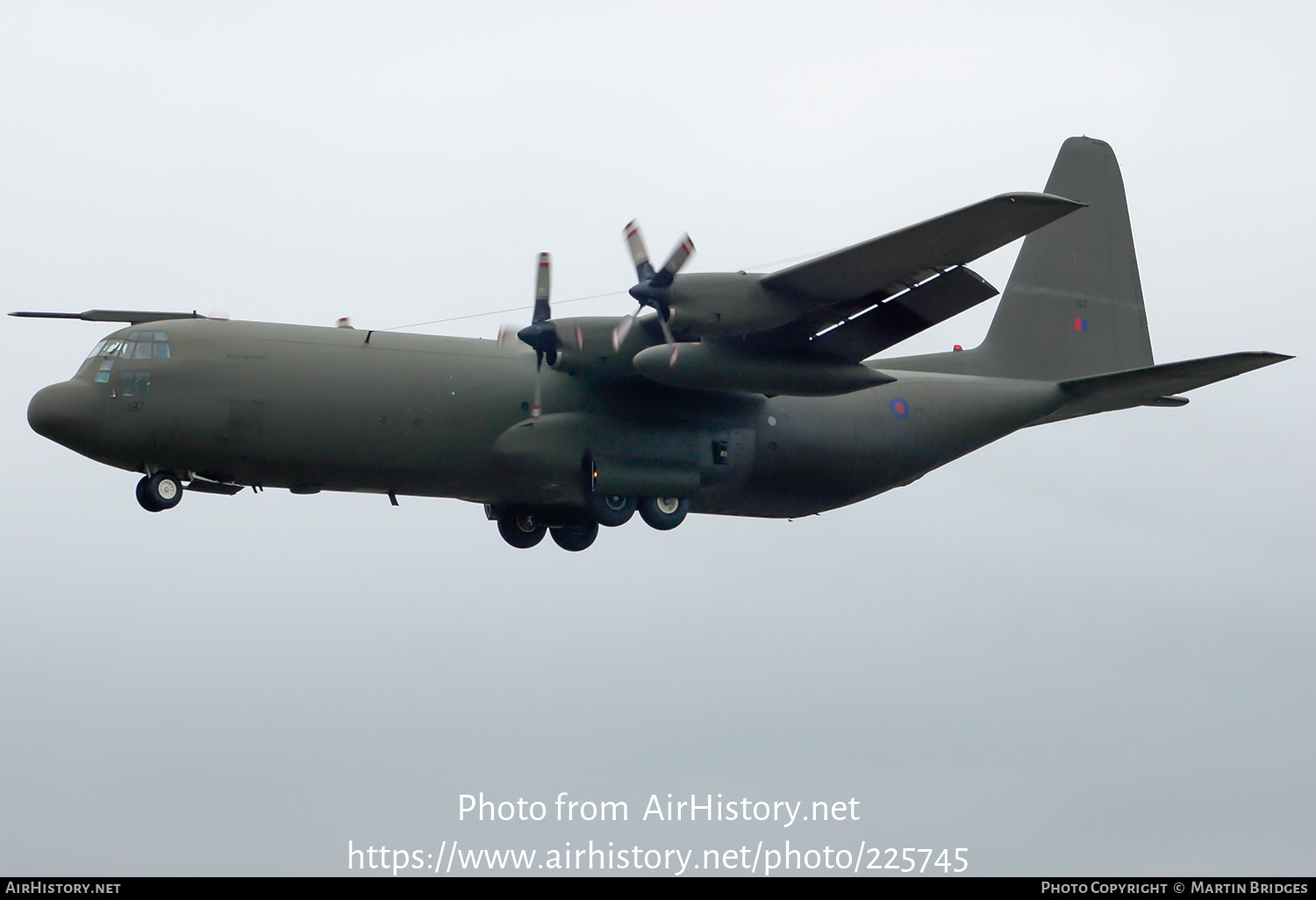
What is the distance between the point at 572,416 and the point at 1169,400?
9.51 meters

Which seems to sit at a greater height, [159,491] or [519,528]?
[159,491]

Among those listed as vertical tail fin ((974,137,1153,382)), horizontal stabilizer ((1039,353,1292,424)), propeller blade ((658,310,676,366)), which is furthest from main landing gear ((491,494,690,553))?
horizontal stabilizer ((1039,353,1292,424))

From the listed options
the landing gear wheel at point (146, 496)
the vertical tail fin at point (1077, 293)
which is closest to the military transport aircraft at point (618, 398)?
the landing gear wheel at point (146, 496)

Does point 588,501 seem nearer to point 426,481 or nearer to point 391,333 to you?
point 426,481

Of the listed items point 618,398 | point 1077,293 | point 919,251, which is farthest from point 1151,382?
point 618,398

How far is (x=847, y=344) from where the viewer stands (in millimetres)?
18781

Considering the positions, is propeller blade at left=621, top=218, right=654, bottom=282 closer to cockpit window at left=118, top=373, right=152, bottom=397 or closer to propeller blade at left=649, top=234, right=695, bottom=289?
propeller blade at left=649, top=234, right=695, bottom=289

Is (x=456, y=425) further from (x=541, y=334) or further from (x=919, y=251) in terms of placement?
(x=919, y=251)

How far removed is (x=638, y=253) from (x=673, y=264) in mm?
999

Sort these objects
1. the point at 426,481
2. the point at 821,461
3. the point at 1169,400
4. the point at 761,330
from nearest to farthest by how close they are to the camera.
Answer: the point at 761,330 → the point at 426,481 → the point at 821,461 → the point at 1169,400

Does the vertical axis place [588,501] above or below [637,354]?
below

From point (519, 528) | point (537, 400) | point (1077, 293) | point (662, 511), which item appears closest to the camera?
point (537, 400)

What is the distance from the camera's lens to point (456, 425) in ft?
62.3

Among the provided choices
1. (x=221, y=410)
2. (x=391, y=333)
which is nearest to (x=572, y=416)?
(x=391, y=333)
